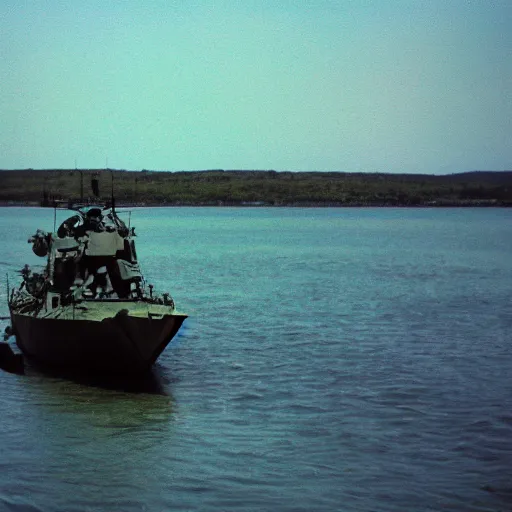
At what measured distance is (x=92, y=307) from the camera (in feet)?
110

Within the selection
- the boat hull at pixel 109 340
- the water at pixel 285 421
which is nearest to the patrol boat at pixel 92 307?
the boat hull at pixel 109 340

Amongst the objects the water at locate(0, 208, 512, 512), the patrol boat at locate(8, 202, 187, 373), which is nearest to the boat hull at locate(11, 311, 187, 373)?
the patrol boat at locate(8, 202, 187, 373)

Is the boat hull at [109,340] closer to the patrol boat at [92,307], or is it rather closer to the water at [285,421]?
the patrol boat at [92,307]

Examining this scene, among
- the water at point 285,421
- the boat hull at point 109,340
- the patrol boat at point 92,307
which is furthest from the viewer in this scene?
the patrol boat at point 92,307

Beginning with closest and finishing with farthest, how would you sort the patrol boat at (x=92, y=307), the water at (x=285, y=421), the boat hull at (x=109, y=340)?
1. the water at (x=285, y=421)
2. the boat hull at (x=109, y=340)
3. the patrol boat at (x=92, y=307)

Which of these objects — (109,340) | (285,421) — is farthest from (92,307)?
(285,421)

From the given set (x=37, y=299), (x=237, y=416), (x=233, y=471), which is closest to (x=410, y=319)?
(x=37, y=299)

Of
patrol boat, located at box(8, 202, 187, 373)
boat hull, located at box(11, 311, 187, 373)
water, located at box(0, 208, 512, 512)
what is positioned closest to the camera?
water, located at box(0, 208, 512, 512)

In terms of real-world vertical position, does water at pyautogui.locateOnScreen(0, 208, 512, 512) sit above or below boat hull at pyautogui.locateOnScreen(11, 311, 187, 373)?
below

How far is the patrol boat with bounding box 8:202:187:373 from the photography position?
1217 inches

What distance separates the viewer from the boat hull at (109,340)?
30.6 m

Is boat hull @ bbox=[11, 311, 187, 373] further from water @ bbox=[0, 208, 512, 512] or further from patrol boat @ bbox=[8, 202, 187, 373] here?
water @ bbox=[0, 208, 512, 512]

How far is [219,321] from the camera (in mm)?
49625

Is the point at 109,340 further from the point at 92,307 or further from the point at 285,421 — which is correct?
the point at 285,421
